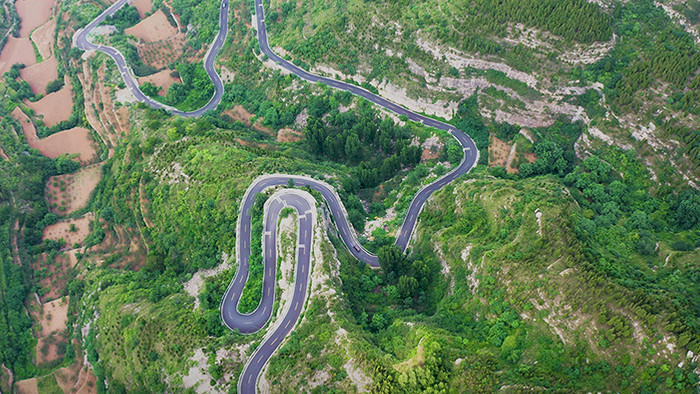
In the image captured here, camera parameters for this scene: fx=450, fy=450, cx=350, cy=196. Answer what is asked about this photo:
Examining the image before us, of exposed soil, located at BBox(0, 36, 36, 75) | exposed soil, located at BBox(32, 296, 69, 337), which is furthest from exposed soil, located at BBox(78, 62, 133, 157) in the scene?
exposed soil, located at BBox(32, 296, 69, 337)

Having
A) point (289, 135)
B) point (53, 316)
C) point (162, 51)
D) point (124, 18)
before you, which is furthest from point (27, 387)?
point (124, 18)

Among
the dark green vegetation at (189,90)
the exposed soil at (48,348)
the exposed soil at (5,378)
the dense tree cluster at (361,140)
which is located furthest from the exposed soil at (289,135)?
the exposed soil at (5,378)

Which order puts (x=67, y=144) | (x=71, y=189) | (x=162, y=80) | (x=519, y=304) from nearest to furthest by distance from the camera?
(x=519, y=304), (x=71, y=189), (x=67, y=144), (x=162, y=80)

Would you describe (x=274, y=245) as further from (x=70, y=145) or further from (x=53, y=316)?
(x=70, y=145)

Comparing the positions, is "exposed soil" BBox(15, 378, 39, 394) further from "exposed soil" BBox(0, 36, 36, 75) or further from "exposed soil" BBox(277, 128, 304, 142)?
"exposed soil" BBox(0, 36, 36, 75)

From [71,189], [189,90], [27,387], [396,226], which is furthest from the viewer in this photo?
[189,90]

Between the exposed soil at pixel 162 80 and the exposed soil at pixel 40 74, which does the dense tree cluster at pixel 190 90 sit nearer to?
the exposed soil at pixel 162 80
